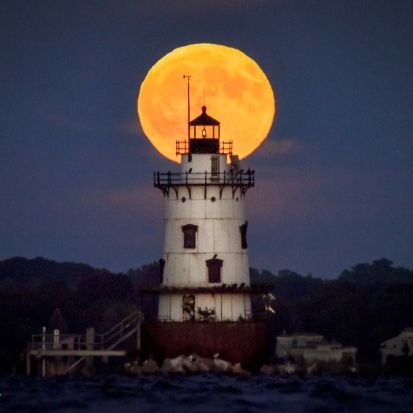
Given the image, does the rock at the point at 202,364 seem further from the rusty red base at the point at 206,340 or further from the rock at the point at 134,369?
the rock at the point at 134,369

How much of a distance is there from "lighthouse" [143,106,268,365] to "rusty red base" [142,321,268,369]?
5 centimetres

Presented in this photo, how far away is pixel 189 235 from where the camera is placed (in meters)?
102

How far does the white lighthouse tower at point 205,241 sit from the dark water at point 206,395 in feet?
21.7

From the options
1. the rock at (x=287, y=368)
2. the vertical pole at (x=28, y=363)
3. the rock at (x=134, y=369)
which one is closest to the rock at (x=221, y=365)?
the rock at (x=287, y=368)

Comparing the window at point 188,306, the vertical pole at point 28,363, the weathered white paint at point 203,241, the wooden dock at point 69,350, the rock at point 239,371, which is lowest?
the rock at point 239,371

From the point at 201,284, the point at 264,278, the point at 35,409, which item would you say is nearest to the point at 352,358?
the point at 201,284

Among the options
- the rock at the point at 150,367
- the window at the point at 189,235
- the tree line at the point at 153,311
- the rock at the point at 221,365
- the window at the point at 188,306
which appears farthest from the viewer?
the tree line at the point at 153,311

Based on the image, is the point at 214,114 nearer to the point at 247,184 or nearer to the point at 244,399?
the point at 247,184

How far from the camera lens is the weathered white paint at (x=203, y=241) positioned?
10150 centimetres

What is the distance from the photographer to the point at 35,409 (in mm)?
74688

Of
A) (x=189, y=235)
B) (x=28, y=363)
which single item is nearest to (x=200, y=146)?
(x=189, y=235)

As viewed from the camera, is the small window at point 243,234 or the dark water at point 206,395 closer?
the dark water at point 206,395

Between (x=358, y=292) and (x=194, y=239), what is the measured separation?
40.2 metres

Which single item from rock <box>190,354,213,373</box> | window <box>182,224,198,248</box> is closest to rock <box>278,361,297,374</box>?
rock <box>190,354,213,373</box>
